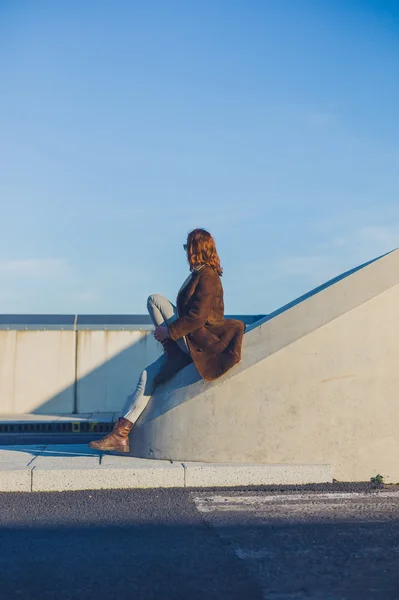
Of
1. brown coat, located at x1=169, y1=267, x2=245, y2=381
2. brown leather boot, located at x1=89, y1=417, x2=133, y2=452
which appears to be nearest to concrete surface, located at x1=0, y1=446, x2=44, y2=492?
brown leather boot, located at x1=89, y1=417, x2=133, y2=452

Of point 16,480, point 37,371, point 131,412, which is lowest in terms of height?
point 16,480

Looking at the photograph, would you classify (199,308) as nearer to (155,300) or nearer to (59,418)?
(155,300)

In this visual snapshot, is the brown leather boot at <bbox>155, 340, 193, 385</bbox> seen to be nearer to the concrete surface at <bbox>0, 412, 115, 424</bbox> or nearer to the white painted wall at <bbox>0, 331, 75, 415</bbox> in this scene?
the concrete surface at <bbox>0, 412, 115, 424</bbox>

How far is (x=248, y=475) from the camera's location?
6.51m

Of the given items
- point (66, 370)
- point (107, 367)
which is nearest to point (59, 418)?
point (66, 370)

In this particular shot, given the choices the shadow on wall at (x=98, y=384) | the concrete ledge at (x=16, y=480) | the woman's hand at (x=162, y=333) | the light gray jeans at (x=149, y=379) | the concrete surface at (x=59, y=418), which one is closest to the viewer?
the concrete ledge at (x=16, y=480)

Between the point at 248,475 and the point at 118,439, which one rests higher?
the point at 118,439

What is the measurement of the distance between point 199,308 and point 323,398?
1.34 meters

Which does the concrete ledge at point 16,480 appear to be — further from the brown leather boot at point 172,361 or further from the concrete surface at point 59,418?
the concrete surface at point 59,418

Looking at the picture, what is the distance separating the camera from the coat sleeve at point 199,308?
6949 mm

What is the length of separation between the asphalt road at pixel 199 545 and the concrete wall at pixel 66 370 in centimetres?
1107

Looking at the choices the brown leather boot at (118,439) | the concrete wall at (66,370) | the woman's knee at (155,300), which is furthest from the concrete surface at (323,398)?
the concrete wall at (66,370)

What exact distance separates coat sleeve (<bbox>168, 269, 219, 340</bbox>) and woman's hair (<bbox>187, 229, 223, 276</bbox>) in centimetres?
10

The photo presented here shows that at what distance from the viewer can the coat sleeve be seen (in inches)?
274
